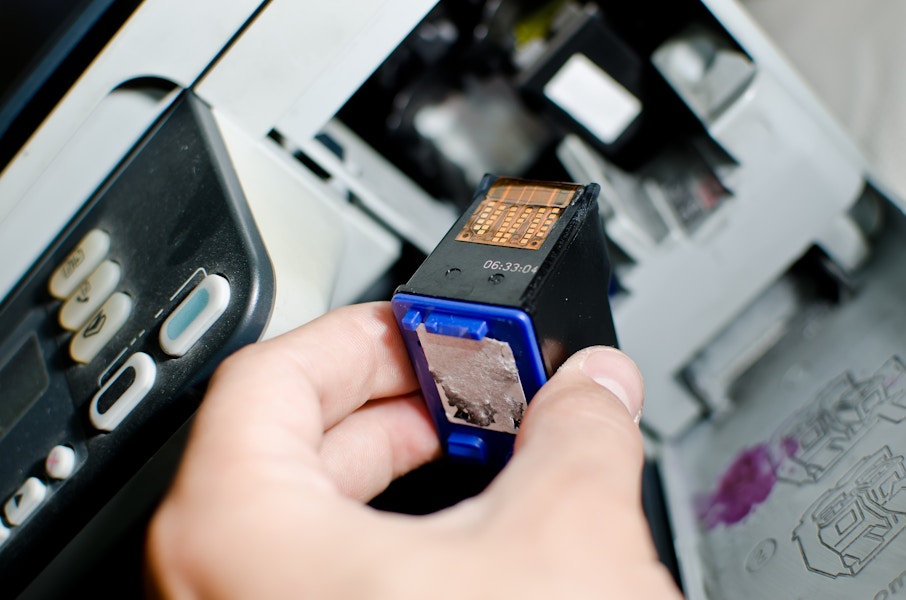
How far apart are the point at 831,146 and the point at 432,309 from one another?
540mm

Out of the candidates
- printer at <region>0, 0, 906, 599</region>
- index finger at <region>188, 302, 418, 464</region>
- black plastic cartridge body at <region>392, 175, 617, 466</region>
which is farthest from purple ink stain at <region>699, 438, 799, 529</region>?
index finger at <region>188, 302, 418, 464</region>

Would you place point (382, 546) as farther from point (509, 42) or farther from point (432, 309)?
point (509, 42)

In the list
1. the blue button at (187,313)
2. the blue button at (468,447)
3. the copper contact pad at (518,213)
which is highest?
the copper contact pad at (518,213)

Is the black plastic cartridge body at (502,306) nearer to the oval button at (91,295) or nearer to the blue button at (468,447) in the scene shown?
the blue button at (468,447)

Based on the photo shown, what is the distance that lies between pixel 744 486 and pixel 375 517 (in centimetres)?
55

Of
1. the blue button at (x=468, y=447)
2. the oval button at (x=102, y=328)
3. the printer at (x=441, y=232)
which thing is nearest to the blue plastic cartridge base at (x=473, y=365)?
the blue button at (x=468, y=447)

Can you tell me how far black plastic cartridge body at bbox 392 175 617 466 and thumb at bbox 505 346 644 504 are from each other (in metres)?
0.02

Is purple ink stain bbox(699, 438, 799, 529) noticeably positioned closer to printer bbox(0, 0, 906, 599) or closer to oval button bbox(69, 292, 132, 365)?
printer bbox(0, 0, 906, 599)

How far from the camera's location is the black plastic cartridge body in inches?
19.1

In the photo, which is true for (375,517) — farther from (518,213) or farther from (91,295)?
(91,295)

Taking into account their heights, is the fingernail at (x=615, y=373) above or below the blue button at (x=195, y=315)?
above

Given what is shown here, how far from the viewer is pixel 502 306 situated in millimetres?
470

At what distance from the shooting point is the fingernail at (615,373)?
0.52 m

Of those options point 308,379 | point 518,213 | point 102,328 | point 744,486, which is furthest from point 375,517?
point 744,486
